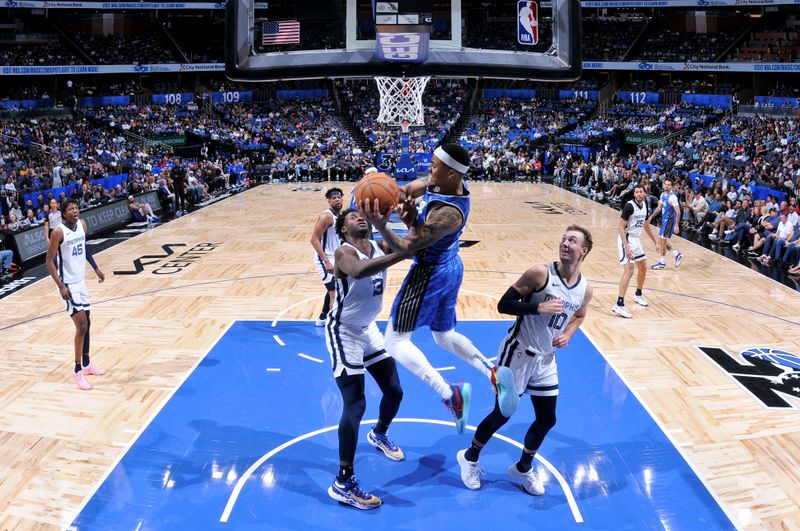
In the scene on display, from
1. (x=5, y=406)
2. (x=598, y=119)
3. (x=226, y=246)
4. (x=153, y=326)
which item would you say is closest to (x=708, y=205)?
(x=226, y=246)

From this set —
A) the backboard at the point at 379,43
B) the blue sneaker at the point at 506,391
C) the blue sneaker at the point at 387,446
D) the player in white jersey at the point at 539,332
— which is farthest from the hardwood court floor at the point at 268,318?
the backboard at the point at 379,43

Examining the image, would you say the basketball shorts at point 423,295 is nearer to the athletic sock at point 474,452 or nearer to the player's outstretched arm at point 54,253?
the athletic sock at point 474,452

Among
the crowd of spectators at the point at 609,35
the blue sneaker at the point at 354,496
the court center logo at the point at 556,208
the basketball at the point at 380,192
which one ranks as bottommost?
the blue sneaker at the point at 354,496

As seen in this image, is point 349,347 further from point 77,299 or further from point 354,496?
point 77,299

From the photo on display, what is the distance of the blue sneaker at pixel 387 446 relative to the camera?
4.92 m

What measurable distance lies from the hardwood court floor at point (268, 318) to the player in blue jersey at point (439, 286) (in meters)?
1.73

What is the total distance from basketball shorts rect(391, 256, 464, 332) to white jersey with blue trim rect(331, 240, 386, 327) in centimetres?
25

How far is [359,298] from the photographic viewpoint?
170 inches

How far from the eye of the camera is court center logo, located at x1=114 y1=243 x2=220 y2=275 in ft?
37.2

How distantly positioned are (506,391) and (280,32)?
4280mm

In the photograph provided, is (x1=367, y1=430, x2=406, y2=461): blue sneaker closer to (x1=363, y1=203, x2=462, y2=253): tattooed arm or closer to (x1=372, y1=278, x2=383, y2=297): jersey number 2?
(x1=372, y1=278, x2=383, y2=297): jersey number 2

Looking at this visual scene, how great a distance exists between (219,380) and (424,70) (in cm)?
361

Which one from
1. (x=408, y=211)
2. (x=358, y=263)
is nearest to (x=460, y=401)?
(x=358, y=263)

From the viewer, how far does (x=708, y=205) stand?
15125mm
